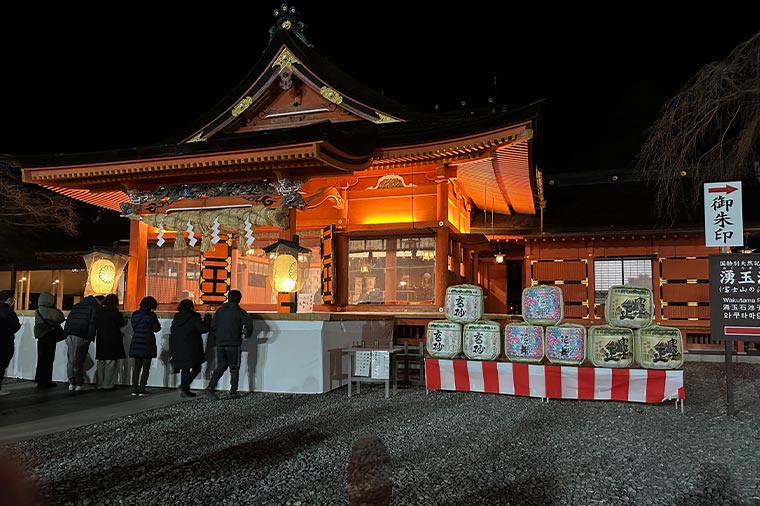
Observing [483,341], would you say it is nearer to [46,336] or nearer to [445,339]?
[445,339]

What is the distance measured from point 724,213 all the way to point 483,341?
12.3 feet

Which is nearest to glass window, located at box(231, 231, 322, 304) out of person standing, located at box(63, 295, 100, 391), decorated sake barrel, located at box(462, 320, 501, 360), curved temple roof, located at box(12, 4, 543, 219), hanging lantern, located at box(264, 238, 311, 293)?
curved temple roof, located at box(12, 4, 543, 219)

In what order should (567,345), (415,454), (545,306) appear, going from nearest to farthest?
(415,454)
(567,345)
(545,306)

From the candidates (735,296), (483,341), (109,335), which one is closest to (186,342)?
(109,335)

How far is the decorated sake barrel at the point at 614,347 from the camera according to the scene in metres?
7.86

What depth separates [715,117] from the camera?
6.92 metres

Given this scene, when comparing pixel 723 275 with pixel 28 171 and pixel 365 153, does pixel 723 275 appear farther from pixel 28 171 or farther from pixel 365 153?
pixel 28 171

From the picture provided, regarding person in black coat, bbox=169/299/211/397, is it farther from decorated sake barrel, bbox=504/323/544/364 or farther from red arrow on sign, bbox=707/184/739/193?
red arrow on sign, bbox=707/184/739/193

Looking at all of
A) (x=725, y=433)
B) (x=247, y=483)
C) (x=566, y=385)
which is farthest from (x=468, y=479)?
(x=566, y=385)

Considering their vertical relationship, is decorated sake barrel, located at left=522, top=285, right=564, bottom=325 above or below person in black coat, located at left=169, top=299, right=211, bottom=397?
above

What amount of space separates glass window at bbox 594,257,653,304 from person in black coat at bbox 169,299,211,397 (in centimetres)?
1168

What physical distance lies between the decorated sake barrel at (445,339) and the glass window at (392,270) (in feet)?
15.2

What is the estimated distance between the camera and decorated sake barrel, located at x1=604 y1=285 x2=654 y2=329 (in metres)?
7.95

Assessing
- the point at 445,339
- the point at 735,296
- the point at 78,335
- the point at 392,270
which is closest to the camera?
the point at 735,296
